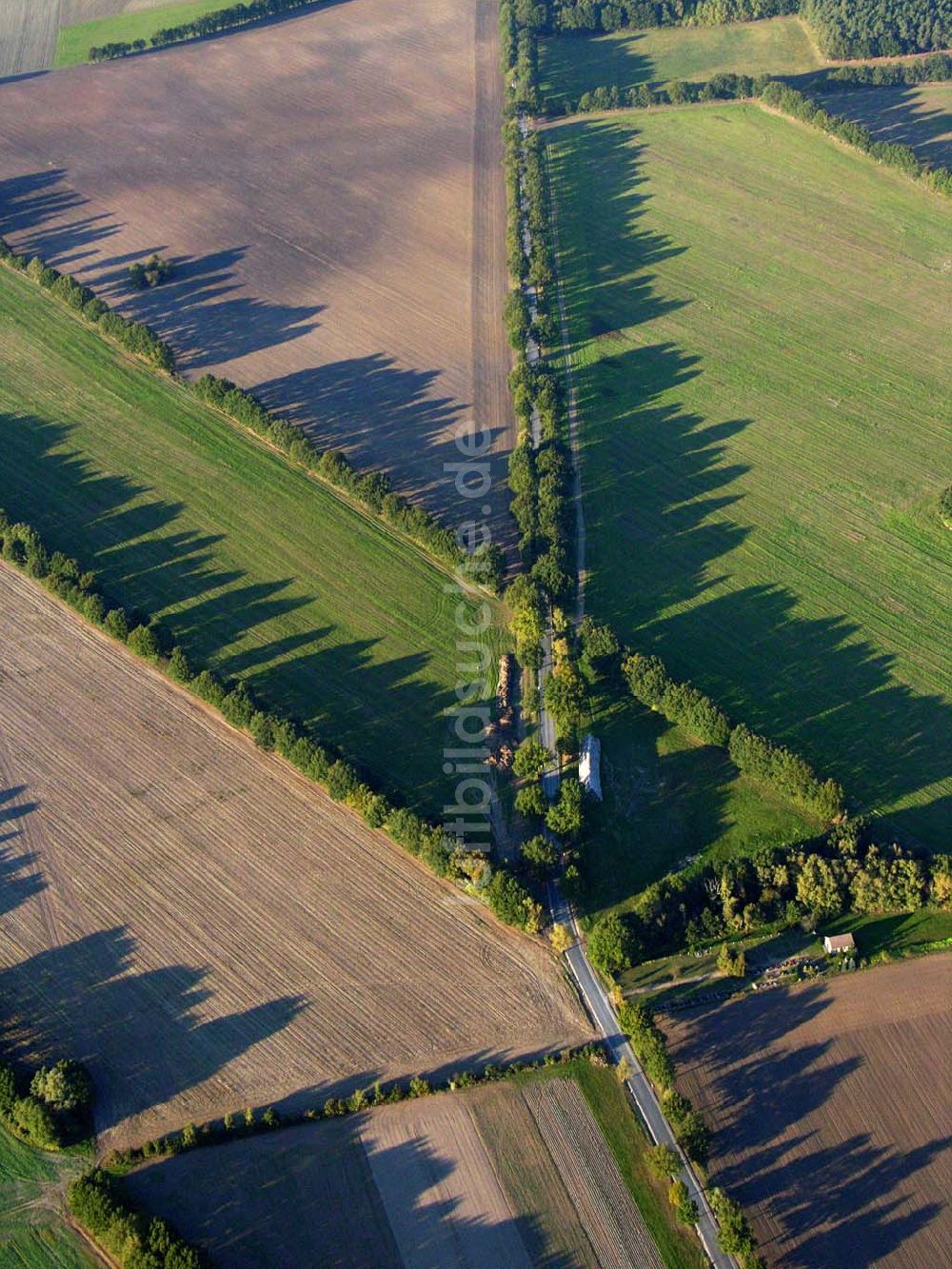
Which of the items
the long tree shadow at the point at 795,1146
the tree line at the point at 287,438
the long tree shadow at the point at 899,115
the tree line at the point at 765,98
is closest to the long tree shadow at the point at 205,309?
the tree line at the point at 287,438

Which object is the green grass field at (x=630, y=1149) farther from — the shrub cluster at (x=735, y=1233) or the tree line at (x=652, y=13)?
the tree line at (x=652, y=13)

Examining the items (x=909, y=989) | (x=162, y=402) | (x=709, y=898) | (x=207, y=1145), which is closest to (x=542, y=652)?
(x=709, y=898)

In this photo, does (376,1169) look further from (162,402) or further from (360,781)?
(162,402)

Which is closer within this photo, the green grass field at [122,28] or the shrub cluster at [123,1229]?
the shrub cluster at [123,1229]

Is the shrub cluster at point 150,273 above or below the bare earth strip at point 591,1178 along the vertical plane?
above

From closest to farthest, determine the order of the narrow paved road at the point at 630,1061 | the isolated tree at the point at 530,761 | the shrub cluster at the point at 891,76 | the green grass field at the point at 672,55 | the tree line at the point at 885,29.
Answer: the narrow paved road at the point at 630,1061, the isolated tree at the point at 530,761, the shrub cluster at the point at 891,76, the green grass field at the point at 672,55, the tree line at the point at 885,29

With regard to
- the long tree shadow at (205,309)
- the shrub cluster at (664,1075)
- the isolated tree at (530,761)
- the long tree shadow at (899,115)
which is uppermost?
the long tree shadow at (899,115)
